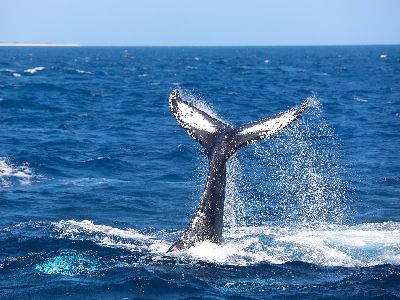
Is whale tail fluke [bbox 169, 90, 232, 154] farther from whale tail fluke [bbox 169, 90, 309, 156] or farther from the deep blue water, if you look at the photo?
the deep blue water

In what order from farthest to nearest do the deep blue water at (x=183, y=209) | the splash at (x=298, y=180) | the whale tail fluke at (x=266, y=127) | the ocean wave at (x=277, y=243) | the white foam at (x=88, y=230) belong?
the splash at (x=298, y=180), the white foam at (x=88, y=230), the ocean wave at (x=277, y=243), the whale tail fluke at (x=266, y=127), the deep blue water at (x=183, y=209)

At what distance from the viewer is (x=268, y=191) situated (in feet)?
55.0

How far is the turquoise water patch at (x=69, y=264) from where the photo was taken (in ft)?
32.9

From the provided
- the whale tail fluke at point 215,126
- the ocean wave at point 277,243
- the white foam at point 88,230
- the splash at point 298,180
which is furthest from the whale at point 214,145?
the white foam at point 88,230

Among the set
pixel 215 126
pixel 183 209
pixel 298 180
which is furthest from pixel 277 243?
pixel 298 180

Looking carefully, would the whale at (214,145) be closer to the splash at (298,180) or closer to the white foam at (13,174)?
the splash at (298,180)

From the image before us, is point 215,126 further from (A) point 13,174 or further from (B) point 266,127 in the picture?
(A) point 13,174

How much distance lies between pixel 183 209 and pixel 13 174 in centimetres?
579

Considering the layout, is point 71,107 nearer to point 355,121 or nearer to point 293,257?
point 355,121

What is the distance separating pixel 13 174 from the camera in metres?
18.2

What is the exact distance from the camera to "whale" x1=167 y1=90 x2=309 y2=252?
1012cm

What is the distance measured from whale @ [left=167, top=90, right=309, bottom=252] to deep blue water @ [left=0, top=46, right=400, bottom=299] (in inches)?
9.8

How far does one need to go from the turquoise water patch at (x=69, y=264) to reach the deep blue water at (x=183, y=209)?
1.2 inches

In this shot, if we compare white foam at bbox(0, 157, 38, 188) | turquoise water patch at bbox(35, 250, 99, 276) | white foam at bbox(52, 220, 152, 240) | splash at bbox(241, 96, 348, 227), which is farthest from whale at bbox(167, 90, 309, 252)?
white foam at bbox(0, 157, 38, 188)
